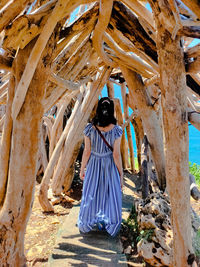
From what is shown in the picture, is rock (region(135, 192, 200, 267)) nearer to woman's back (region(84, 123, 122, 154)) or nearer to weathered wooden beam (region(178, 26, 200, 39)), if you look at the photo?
woman's back (region(84, 123, 122, 154))

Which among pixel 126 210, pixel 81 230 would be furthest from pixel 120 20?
pixel 126 210

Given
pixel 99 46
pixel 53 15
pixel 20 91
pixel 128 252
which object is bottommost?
pixel 128 252

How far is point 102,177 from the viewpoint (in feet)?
8.43

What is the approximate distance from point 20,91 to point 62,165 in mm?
2810

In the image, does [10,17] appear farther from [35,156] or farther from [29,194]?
[29,194]

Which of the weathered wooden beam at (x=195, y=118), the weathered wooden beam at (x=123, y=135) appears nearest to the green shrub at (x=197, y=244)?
the weathered wooden beam at (x=195, y=118)

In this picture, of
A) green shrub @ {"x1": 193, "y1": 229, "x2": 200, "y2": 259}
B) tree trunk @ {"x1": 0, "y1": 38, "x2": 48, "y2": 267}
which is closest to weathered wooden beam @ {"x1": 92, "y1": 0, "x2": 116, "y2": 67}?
tree trunk @ {"x1": 0, "y1": 38, "x2": 48, "y2": 267}

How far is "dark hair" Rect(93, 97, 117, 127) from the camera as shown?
2322 millimetres

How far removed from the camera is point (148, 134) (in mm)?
2799

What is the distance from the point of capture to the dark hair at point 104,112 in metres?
2.32

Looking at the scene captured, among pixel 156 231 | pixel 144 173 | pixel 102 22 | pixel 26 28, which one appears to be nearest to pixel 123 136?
pixel 144 173

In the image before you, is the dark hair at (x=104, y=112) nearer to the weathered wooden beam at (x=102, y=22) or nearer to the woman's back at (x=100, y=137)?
the woman's back at (x=100, y=137)

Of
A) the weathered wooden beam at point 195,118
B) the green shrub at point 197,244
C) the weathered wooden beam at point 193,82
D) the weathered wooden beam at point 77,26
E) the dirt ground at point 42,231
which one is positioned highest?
the weathered wooden beam at point 77,26

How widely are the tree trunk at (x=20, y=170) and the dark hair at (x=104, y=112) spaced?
928 mm
